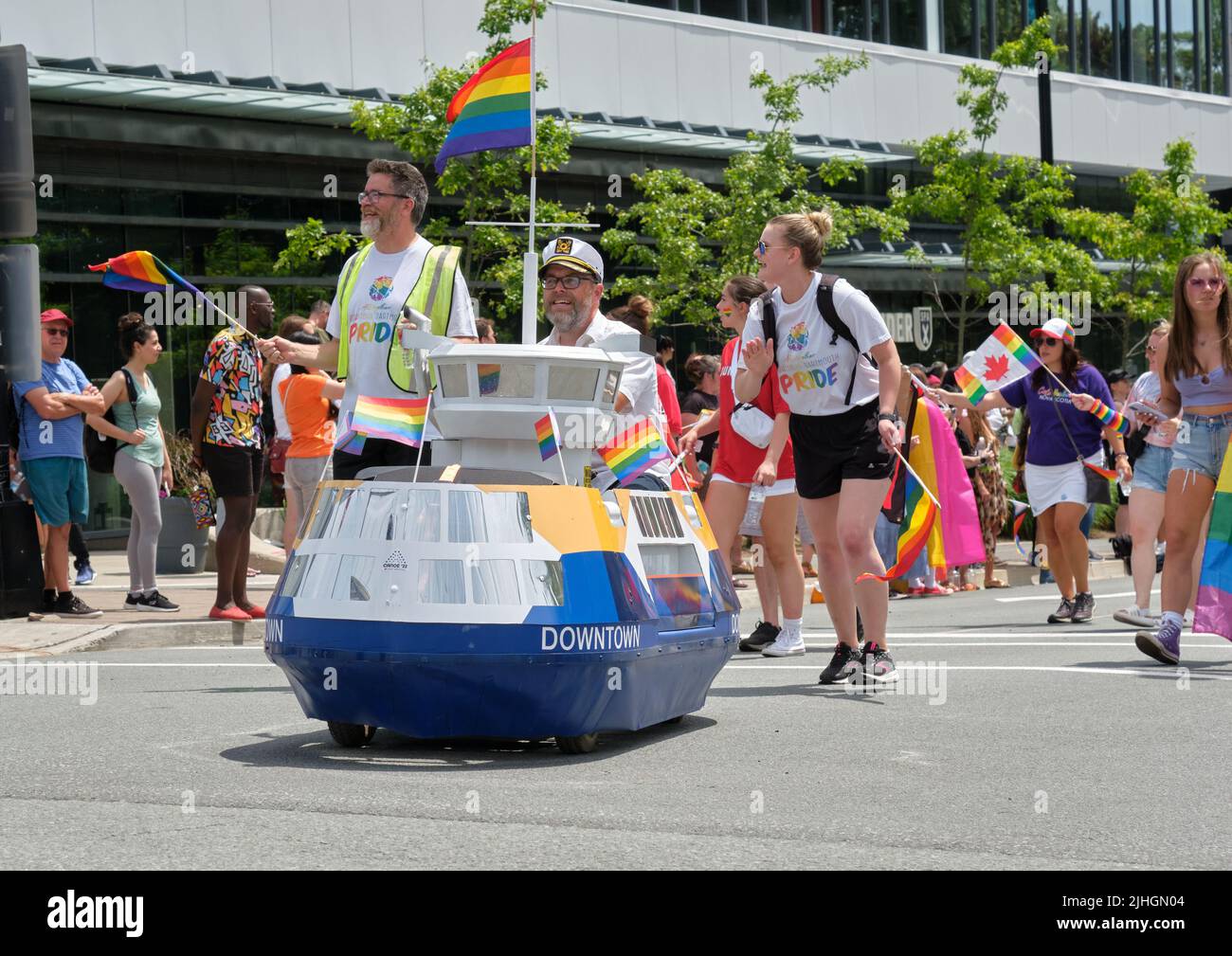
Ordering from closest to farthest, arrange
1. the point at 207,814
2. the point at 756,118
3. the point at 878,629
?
the point at 207,814
the point at 878,629
the point at 756,118

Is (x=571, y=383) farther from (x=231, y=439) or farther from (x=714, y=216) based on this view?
(x=714, y=216)

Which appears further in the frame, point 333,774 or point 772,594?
point 772,594

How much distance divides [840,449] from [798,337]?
52cm

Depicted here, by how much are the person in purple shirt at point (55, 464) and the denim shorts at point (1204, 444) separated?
22.0 feet

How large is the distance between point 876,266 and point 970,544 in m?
16.7

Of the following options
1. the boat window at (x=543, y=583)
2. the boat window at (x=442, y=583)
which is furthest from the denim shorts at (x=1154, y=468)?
the boat window at (x=442, y=583)

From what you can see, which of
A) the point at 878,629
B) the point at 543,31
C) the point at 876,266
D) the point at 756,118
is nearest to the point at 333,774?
the point at 878,629

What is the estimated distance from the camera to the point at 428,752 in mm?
6840

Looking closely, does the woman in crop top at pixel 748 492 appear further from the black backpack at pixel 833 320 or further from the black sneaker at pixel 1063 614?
A: the black sneaker at pixel 1063 614

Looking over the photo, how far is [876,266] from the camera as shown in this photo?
101ft

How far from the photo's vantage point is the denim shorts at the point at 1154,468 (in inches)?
444

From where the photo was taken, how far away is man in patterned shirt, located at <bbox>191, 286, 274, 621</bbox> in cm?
1180

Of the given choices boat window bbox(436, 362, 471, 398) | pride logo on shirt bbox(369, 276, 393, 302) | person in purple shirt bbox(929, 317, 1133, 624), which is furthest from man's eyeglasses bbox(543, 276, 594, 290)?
person in purple shirt bbox(929, 317, 1133, 624)
